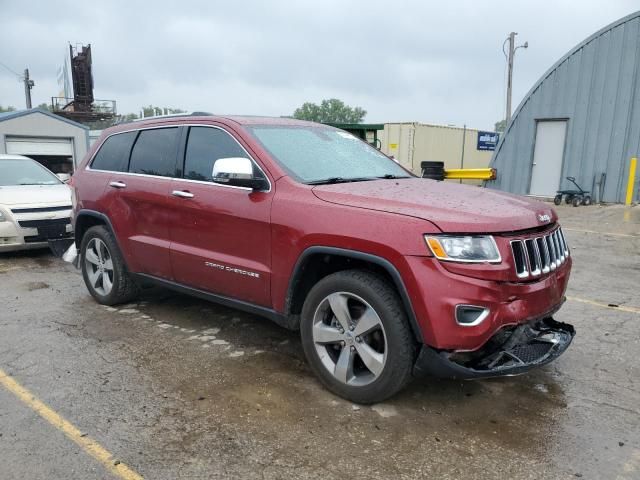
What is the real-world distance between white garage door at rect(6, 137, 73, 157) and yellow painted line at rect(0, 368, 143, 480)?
932 inches

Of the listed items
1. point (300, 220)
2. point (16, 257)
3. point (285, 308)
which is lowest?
point (16, 257)

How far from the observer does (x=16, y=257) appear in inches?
307

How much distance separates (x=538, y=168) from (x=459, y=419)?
15043 millimetres

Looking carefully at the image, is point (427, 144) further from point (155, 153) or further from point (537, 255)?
point (537, 255)

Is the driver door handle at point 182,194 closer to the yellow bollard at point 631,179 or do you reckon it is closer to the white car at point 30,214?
the white car at point 30,214

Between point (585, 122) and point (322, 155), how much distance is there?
13.9m

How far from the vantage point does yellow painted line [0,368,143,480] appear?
2.57 m

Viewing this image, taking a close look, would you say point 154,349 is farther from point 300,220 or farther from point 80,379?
Answer: point 300,220

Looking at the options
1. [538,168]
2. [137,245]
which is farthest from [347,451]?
[538,168]

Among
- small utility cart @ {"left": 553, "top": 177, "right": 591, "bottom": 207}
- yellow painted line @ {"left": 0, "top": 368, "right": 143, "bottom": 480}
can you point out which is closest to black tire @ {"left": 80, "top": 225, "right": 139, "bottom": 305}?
yellow painted line @ {"left": 0, "top": 368, "right": 143, "bottom": 480}

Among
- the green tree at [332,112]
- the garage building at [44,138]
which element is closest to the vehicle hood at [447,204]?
the garage building at [44,138]

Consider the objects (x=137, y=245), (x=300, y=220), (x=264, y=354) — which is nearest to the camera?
(x=300, y=220)

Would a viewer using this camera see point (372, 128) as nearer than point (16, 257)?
No

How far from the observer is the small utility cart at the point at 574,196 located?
48.4 feet
